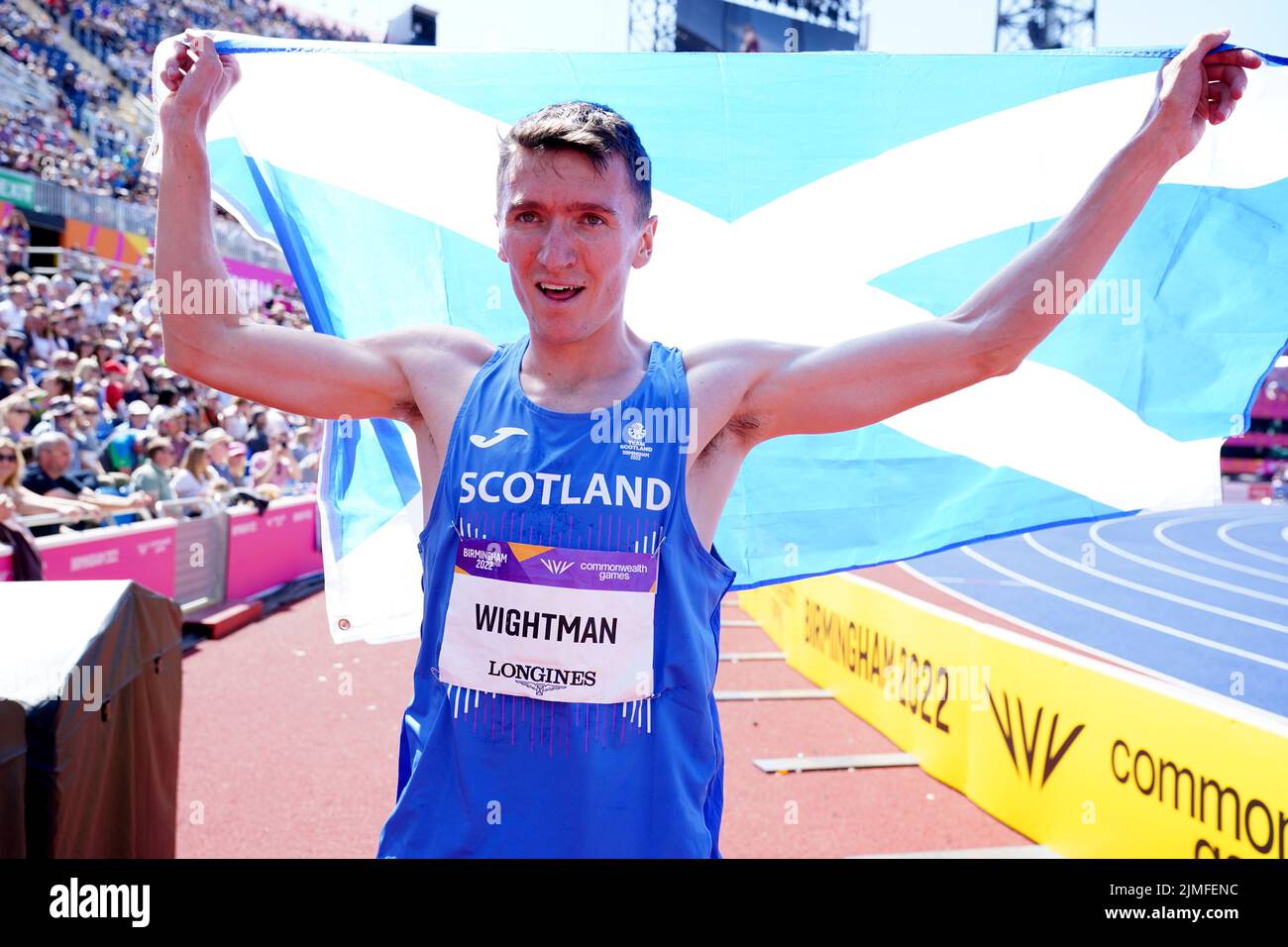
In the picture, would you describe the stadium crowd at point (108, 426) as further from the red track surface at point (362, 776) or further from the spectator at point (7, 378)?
the red track surface at point (362, 776)

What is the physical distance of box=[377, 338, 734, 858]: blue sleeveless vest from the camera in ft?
5.53

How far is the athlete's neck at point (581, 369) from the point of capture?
1.87 metres

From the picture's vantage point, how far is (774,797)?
578 centimetres

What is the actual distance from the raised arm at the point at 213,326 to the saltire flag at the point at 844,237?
981 mm

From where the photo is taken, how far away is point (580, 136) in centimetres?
174

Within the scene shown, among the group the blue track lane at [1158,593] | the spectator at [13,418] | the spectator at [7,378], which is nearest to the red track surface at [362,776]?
the spectator at [13,418]

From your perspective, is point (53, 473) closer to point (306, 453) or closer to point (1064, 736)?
point (306, 453)

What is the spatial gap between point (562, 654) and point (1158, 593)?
1486cm

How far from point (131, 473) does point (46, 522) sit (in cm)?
217

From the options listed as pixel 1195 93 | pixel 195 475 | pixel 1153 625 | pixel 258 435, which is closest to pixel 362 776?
pixel 195 475
